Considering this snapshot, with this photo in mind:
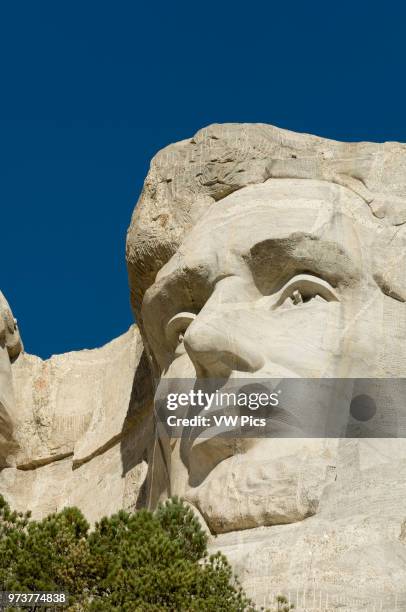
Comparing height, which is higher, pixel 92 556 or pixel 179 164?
pixel 179 164

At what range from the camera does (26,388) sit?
19.2 metres

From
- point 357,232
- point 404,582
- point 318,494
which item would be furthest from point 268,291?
point 404,582

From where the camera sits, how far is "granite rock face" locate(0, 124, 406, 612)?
1438 centimetres

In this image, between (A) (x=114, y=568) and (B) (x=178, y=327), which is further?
(B) (x=178, y=327)

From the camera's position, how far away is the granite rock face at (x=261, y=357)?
14.4 m

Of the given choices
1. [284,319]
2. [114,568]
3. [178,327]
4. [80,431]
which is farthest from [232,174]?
[114,568]

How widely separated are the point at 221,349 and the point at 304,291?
0.90 meters

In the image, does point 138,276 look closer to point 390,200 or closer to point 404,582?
point 390,200

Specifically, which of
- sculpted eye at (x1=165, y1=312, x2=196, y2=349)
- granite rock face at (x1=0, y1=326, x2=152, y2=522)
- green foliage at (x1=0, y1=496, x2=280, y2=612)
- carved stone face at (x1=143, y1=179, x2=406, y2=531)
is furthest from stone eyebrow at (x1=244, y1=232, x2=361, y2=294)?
green foliage at (x1=0, y1=496, x2=280, y2=612)

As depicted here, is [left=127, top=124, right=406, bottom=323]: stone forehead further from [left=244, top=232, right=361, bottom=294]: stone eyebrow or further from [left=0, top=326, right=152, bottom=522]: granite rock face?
[left=0, top=326, right=152, bottom=522]: granite rock face

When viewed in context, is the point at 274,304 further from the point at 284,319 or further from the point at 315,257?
the point at 315,257

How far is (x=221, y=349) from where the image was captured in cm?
1577

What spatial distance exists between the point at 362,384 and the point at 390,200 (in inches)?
67.6

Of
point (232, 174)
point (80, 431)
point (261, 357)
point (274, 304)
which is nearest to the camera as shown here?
point (261, 357)
